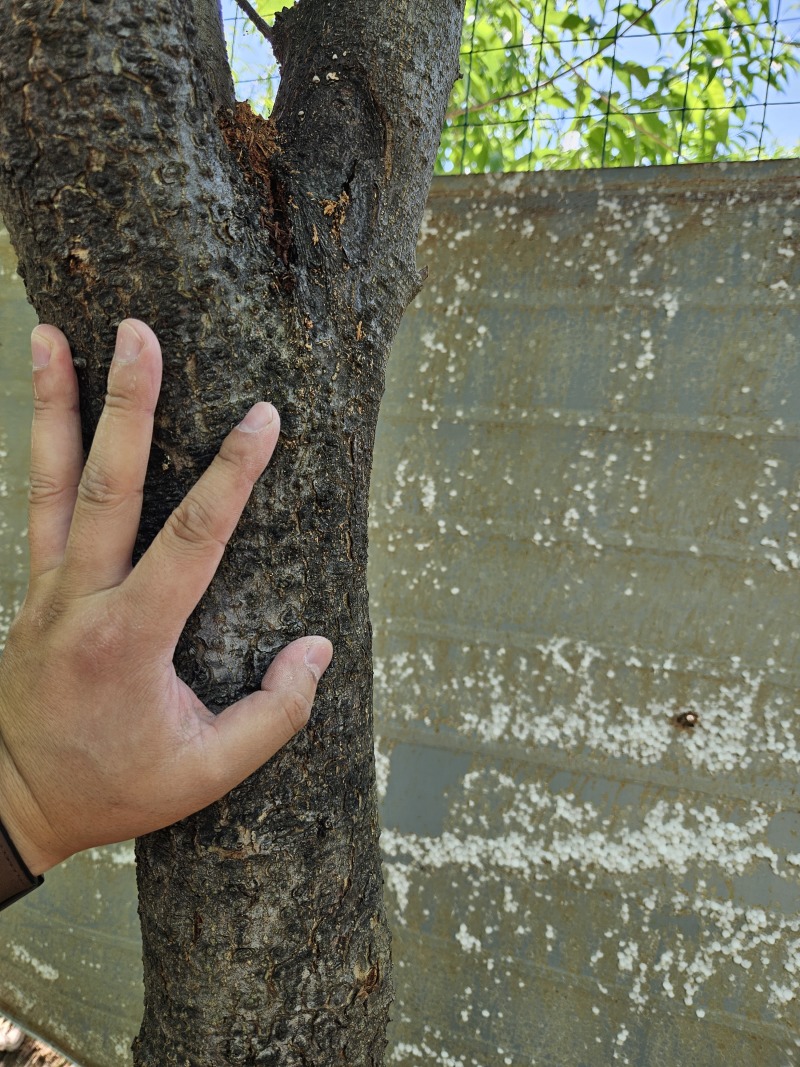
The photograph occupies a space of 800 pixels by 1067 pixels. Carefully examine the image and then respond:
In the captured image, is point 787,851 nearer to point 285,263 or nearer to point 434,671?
point 434,671

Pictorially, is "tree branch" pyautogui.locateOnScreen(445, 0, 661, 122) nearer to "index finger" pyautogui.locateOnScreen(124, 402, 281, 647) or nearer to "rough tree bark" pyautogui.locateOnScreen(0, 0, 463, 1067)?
"rough tree bark" pyautogui.locateOnScreen(0, 0, 463, 1067)

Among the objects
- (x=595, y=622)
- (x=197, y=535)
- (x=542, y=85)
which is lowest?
(x=595, y=622)

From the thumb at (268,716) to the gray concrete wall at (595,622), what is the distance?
1.05m

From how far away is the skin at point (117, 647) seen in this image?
2.97 ft

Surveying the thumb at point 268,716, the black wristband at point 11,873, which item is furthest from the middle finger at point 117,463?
the black wristband at point 11,873

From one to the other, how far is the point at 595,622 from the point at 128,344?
133cm

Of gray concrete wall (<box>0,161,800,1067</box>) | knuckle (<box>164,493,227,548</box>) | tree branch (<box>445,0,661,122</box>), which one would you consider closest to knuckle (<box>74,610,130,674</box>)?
knuckle (<box>164,493,227,548</box>)

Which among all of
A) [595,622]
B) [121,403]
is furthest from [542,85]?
[121,403]

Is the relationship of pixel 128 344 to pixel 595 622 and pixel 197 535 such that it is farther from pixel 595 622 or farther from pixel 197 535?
pixel 595 622

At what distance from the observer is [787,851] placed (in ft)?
5.82

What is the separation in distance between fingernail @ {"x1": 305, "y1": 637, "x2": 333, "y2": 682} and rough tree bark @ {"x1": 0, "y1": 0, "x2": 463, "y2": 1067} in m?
0.03

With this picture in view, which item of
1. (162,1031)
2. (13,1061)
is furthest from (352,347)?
(13,1061)

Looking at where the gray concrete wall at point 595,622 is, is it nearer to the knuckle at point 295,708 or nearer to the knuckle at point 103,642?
the knuckle at point 295,708

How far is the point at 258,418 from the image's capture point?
938 mm
